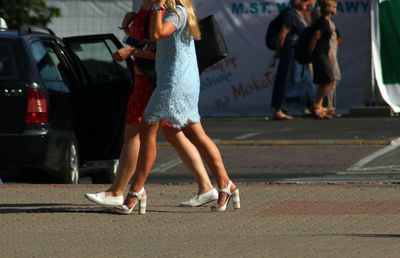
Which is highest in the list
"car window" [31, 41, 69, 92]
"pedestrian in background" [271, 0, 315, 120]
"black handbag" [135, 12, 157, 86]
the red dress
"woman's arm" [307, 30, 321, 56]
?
"black handbag" [135, 12, 157, 86]

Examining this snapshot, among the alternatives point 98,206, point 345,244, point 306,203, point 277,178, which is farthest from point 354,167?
point 345,244

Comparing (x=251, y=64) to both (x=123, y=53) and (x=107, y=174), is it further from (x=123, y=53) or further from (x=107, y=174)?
(x=123, y=53)

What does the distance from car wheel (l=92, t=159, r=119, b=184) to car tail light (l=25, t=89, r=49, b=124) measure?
1567 millimetres

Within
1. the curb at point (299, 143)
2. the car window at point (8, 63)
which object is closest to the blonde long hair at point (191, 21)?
the car window at point (8, 63)

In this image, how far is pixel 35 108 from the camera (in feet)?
28.4

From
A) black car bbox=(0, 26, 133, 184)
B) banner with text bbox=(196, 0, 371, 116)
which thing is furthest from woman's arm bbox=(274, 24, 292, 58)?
black car bbox=(0, 26, 133, 184)

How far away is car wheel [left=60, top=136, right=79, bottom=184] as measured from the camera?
906 cm

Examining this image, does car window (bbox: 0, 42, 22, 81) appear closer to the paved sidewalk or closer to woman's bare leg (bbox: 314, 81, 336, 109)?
the paved sidewalk

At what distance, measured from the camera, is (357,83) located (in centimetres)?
1909

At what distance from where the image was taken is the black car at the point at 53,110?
8.66 metres

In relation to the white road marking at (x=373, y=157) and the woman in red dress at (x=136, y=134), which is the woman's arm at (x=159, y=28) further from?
the white road marking at (x=373, y=157)

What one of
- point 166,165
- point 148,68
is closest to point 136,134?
point 148,68

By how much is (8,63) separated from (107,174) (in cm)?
191

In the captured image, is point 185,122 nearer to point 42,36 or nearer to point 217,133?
point 42,36
